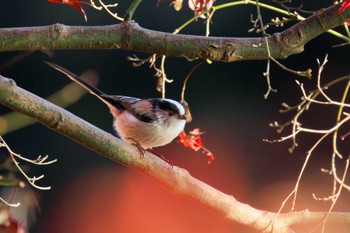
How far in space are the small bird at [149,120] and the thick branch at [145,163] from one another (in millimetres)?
411

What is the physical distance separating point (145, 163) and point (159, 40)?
33 centimetres

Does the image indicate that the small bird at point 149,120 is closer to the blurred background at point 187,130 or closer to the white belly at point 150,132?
the white belly at point 150,132

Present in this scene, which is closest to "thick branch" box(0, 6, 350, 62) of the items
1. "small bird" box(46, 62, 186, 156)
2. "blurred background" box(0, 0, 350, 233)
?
"small bird" box(46, 62, 186, 156)

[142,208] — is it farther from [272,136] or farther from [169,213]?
[272,136]

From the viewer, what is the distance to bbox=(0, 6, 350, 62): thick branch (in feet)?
4.19

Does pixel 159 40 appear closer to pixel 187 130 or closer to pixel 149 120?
pixel 149 120

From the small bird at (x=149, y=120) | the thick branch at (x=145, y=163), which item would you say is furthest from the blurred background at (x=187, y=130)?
the thick branch at (x=145, y=163)

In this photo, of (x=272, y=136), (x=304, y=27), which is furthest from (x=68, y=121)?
(x=272, y=136)

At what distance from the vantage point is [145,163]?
147 cm

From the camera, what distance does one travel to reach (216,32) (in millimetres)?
2867

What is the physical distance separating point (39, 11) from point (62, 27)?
1.56 metres

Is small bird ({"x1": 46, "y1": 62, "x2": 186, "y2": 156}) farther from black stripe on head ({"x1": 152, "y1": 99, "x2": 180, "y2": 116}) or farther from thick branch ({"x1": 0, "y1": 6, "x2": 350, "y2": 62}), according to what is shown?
thick branch ({"x1": 0, "y1": 6, "x2": 350, "y2": 62})

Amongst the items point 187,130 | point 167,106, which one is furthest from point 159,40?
point 187,130

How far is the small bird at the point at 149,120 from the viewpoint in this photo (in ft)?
6.36
